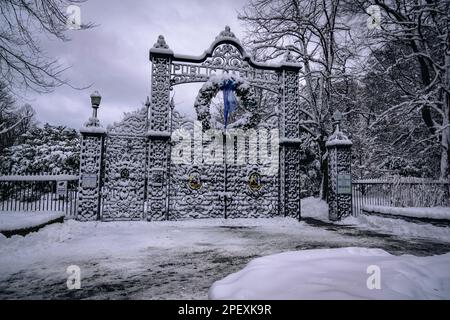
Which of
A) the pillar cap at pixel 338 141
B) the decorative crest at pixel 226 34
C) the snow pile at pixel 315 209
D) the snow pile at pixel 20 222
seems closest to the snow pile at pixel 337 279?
the snow pile at pixel 20 222

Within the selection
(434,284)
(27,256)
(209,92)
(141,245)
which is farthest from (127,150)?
(434,284)

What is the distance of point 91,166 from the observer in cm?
970

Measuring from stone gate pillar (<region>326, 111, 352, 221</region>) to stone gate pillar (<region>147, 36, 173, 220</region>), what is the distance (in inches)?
256

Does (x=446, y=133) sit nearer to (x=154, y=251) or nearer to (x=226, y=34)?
(x=226, y=34)

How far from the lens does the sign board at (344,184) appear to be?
1108cm

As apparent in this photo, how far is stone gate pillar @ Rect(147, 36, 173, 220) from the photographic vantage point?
9.95m

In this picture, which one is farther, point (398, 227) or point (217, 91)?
point (217, 91)

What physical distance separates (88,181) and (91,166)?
54cm

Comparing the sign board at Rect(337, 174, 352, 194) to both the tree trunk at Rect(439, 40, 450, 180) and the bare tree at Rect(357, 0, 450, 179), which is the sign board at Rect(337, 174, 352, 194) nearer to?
the bare tree at Rect(357, 0, 450, 179)

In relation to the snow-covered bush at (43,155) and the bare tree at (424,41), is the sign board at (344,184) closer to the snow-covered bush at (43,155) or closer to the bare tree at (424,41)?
the bare tree at (424,41)

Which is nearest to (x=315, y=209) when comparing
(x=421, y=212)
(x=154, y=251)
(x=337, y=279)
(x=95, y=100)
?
(x=421, y=212)

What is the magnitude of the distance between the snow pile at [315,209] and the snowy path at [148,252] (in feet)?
15.1

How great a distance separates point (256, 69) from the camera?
11.6 metres

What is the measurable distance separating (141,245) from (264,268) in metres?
3.51
